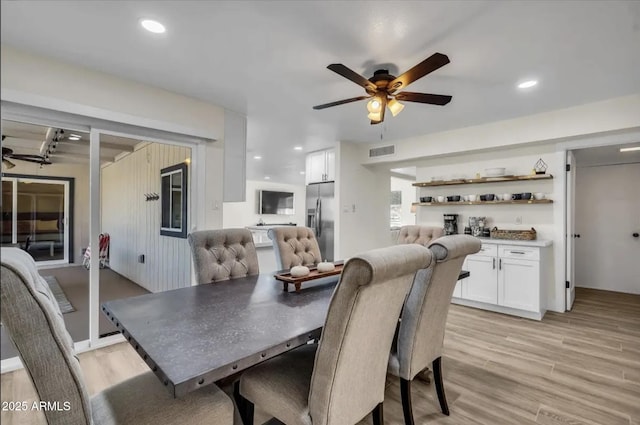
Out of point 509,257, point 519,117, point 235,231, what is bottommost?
point 509,257

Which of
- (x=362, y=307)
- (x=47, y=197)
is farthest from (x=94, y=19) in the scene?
Answer: (x=362, y=307)

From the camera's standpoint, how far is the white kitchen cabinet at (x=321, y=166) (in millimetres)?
5330

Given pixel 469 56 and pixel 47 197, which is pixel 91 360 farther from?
pixel 469 56

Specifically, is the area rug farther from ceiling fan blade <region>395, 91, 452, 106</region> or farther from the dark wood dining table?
ceiling fan blade <region>395, 91, 452, 106</region>

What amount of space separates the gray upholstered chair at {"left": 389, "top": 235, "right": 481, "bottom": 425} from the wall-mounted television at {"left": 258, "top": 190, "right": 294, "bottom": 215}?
8611 mm

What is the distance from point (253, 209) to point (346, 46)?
26.8ft

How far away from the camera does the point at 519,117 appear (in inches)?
147

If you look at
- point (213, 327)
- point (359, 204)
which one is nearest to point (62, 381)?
point (213, 327)

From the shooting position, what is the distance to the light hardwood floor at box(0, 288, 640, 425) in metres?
1.91

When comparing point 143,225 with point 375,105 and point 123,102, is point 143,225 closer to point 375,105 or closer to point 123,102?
point 123,102

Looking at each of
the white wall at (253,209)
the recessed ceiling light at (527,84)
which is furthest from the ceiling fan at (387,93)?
the white wall at (253,209)

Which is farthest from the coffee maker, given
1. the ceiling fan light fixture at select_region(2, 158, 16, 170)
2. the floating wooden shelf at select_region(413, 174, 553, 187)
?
the ceiling fan light fixture at select_region(2, 158, 16, 170)

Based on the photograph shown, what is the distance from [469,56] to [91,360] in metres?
3.82

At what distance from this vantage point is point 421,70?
2.09 metres
